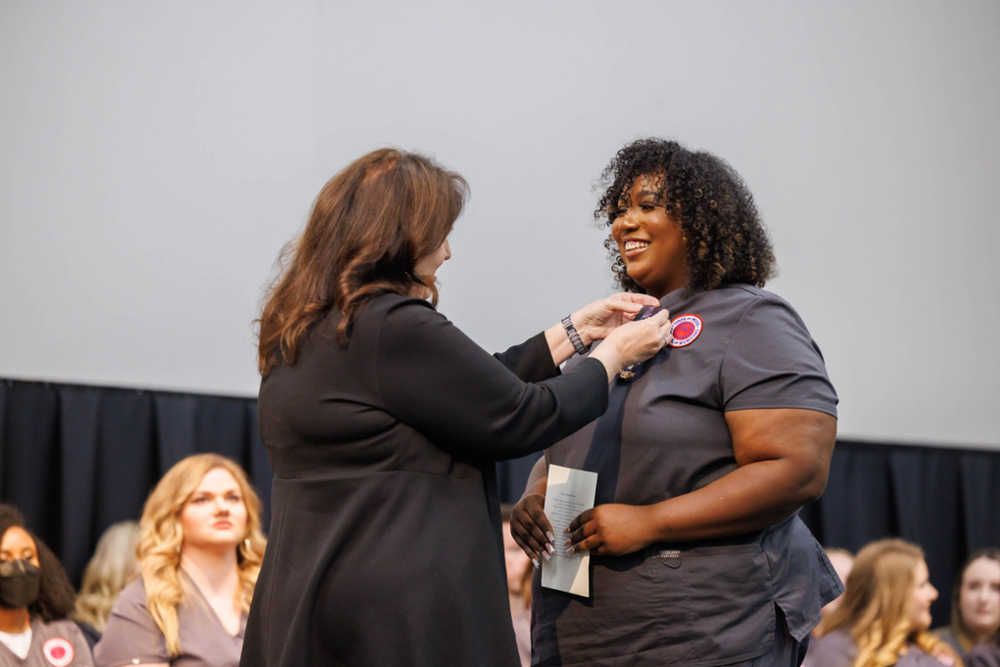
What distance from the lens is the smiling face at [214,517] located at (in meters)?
3.11

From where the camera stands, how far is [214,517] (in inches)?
123

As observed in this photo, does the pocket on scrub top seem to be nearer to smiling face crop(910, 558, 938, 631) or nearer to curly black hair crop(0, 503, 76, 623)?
smiling face crop(910, 558, 938, 631)

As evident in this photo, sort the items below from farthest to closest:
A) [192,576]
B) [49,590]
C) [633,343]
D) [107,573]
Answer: [107,573]
[49,590]
[192,576]
[633,343]

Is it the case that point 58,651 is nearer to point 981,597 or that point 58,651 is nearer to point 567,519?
point 567,519

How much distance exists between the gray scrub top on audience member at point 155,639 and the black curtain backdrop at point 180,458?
1270 millimetres

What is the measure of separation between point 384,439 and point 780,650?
88 centimetres


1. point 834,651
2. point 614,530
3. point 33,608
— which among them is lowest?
point 834,651

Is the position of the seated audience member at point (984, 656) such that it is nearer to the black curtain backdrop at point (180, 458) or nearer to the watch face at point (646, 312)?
the black curtain backdrop at point (180, 458)

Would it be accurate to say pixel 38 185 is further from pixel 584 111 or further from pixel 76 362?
pixel 584 111

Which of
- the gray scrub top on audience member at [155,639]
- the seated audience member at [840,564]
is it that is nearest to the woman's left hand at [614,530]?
the gray scrub top on audience member at [155,639]

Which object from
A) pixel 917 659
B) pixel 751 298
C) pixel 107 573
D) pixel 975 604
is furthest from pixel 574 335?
pixel 975 604

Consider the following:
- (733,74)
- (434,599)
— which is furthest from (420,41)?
(434,599)

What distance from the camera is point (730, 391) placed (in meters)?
1.65

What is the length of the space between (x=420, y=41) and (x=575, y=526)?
11.9 feet
